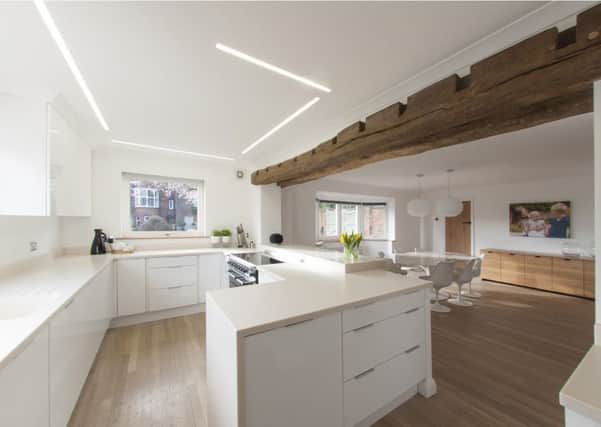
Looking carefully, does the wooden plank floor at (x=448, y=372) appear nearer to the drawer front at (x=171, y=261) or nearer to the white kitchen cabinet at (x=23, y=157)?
the drawer front at (x=171, y=261)

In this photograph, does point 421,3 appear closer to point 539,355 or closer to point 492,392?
point 492,392

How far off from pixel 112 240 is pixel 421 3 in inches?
159

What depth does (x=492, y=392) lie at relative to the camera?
5.95ft

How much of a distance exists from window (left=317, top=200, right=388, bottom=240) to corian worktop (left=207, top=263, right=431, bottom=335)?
3.85 meters

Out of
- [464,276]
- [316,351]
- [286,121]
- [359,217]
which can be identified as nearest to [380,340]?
[316,351]

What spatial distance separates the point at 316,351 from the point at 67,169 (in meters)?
2.73

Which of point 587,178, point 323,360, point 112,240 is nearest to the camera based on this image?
point 323,360

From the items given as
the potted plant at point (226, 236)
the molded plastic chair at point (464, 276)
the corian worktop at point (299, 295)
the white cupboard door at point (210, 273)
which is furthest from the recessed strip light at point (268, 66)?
the molded plastic chair at point (464, 276)

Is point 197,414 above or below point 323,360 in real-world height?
below

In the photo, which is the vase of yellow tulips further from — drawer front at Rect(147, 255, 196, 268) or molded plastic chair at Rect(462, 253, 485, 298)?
molded plastic chair at Rect(462, 253, 485, 298)

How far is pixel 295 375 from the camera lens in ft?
3.92

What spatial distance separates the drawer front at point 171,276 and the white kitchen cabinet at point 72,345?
0.72m

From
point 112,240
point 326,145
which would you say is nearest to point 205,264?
point 112,240

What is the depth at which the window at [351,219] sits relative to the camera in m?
6.04
